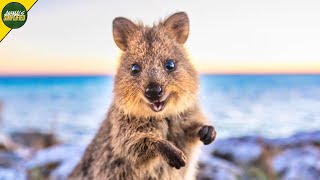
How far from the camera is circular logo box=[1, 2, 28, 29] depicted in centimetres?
433

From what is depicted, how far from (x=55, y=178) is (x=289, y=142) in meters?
2.22

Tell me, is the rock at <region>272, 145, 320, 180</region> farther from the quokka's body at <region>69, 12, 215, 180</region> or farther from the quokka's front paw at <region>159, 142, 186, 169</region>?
the quokka's front paw at <region>159, 142, 186, 169</region>

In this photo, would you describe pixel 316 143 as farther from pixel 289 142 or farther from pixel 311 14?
pixel 311 14

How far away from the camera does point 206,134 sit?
12.5ft

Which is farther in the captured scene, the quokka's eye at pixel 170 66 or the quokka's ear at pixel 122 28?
the quokka's ear at pixel 122 28

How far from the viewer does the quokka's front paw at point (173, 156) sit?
3.57m

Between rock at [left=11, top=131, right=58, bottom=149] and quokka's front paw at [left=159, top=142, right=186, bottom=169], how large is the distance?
140 inches

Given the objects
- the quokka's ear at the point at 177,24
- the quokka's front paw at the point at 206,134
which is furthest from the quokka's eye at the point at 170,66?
the quokka's front paw at the point at 206,134

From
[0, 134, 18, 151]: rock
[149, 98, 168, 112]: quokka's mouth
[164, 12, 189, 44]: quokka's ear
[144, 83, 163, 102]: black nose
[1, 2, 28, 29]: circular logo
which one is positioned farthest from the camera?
[0, 134, 18, 151]: rock

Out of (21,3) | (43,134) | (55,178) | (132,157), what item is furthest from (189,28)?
(43,134)

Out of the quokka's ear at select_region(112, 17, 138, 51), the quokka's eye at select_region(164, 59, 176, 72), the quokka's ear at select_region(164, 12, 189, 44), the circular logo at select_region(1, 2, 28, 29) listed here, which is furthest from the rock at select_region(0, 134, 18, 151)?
the quokka's eye at select_region(164, 59, 176, 72)

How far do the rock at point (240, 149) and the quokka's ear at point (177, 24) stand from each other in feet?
6.95

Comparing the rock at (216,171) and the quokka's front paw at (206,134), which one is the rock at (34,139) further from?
the quokka's front paw at (206,134)

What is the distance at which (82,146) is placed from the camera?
5.98 m
